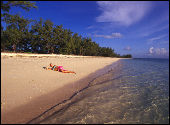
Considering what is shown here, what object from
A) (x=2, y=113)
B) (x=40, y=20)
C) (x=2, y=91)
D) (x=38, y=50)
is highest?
(x=40, y=20)

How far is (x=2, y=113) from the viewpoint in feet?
10.6

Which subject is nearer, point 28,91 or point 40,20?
point 28,91

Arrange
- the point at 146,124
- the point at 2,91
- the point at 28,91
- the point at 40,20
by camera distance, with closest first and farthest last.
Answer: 1. the point at 146,124
2. the point at 2,91
3. the point at 28,91
4. the point at 40,20

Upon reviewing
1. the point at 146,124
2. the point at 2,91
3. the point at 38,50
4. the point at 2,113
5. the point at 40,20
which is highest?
the point at 40,20

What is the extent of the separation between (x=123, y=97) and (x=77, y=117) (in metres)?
2.63

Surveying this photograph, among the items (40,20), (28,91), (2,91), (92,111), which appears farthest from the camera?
(40,20)

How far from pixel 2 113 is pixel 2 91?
1240 mm

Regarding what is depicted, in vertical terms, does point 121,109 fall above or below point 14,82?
below

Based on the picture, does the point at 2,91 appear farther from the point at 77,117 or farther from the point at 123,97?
the point at 123,97

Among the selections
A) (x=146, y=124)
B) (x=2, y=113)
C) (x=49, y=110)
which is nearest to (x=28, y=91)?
(x=2, y=113)

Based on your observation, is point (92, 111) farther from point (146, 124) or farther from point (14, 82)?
point (14, 82)

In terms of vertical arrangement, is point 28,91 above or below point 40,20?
below

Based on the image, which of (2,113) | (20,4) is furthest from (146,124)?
(20,4)

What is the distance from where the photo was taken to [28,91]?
15.3ft
